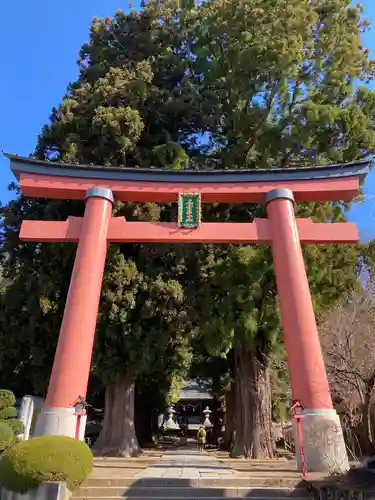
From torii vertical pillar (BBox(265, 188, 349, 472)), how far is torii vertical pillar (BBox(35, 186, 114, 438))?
11.7 ft

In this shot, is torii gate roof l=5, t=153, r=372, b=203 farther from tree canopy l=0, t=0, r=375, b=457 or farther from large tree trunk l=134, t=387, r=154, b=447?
large tree trunk l=134, t=387, r=154, b=447

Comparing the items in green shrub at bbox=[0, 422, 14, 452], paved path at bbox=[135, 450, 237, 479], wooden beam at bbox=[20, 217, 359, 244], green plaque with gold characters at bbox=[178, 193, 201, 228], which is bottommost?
paved path at bbox=[135, 450, 237, 479]

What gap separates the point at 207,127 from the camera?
13.7 metres

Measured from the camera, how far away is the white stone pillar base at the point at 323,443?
687cm

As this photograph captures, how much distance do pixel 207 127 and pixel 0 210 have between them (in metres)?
6.57

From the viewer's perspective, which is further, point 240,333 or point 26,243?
point 26,243

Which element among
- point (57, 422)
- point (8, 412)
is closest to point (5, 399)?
point (8, 412)

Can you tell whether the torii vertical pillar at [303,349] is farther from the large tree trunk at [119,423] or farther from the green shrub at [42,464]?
the large tree trunk at [119,423]

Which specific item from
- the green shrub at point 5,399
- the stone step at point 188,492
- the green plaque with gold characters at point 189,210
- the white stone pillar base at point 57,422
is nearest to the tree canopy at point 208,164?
the green plaque with gold characters at point 189,210

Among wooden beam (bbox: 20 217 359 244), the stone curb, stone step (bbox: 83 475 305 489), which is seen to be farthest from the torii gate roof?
the stone curb

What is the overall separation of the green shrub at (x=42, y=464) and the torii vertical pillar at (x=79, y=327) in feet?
6.77

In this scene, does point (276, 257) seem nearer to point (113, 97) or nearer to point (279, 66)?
point (279, 66)

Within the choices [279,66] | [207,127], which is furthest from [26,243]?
[279,66]

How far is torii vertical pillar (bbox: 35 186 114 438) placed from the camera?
7.52m
